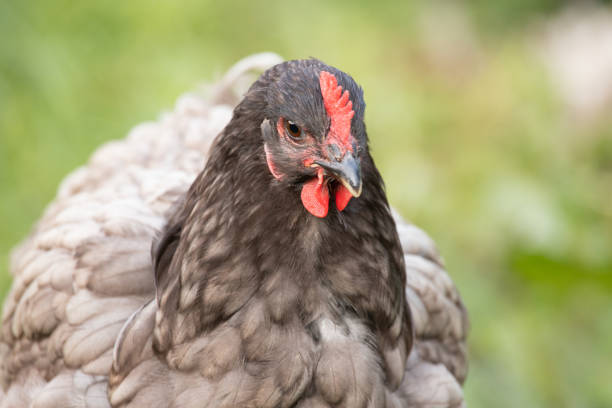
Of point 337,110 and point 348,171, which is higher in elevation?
point 337,110

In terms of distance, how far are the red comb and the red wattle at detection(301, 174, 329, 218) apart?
10 centimetres

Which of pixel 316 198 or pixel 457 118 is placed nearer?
pixel 316 198

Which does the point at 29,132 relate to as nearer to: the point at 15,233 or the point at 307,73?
the point at 15,233

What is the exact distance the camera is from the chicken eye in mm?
1811

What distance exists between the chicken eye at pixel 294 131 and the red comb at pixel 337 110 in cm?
7

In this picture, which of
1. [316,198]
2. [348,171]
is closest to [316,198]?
[316,198]

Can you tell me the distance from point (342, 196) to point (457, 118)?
3670 mm

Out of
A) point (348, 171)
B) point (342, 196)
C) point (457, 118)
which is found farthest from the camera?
point (457, 118)

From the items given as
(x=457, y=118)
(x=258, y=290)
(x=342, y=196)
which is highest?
(x=342, y=196)

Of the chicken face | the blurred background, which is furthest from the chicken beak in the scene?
the blurred background

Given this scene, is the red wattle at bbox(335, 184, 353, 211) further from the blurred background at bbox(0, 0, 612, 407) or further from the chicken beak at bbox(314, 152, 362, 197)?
the blurred background at bbox(0, 0, 612, 407)

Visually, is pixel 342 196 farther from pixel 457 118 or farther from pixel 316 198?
pixel 457 118

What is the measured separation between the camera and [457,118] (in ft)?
17.7

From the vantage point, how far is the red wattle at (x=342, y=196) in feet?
6.10
